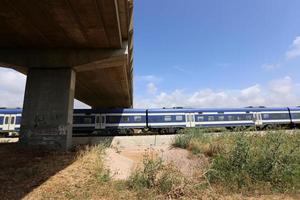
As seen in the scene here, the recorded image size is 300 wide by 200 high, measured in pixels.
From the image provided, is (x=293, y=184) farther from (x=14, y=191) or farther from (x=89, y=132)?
(x=89, y=132)

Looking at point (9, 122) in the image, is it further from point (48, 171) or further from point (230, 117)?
point (230, 117)

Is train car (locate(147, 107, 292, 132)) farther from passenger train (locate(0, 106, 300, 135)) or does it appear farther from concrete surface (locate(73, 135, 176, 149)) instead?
concrete surface (locate(73, 135, 176, 149))

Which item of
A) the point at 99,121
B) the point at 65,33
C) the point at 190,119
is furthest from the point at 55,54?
the point at 190,119

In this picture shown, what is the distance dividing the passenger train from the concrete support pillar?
1375cm

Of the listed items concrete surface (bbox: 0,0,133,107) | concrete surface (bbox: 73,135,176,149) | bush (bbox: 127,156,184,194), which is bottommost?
bush (bbox: 127,156,184,194)

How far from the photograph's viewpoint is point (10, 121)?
27.5 metres

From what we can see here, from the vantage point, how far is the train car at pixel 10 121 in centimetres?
2714

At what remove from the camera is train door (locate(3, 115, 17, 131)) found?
89.4 feet

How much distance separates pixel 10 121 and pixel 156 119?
53.8 ft

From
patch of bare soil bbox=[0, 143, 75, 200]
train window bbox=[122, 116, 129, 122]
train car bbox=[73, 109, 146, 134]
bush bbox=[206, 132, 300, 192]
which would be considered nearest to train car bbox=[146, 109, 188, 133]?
train car bbox=[73, 109, 146, 134]

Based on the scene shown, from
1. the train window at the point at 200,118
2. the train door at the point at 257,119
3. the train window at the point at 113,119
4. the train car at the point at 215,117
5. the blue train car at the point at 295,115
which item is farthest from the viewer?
the blue train car at the point at 295,115

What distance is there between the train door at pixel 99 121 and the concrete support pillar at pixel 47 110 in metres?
13.5

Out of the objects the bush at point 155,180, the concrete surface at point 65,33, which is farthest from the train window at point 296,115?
the bush at point 155,180

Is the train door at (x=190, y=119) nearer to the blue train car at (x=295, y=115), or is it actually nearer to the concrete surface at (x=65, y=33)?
the blue train car at (x=295, y=115)
